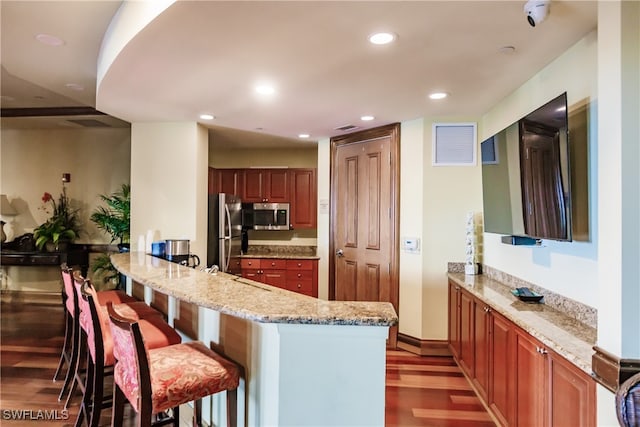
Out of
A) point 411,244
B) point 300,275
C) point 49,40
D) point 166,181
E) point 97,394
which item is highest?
point 49,40

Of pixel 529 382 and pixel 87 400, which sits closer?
pixel 529 382

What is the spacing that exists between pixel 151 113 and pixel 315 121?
1722 mm

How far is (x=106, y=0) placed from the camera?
7.93ft

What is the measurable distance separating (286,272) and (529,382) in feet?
12.1

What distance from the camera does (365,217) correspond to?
14.9 ft

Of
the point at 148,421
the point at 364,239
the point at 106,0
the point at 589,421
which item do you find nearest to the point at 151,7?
the point at 106,0

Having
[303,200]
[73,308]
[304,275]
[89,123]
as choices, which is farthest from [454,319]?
[89,123]

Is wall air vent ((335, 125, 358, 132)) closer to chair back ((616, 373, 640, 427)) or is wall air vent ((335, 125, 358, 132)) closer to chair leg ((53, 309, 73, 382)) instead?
chair leg ((53, 309, 73, 382))

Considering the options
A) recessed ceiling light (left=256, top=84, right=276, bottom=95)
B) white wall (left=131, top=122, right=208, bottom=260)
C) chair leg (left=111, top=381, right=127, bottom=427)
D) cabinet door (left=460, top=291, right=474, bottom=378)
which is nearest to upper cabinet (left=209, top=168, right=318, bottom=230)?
white wall (left=131, top=122, right=208, bottom=260)

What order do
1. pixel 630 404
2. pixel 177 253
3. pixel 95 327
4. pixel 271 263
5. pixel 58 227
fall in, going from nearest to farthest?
pixel 630 404 < pixel 95 327 < pixel 177 253 < pixel 271 263 < pixel 58 227

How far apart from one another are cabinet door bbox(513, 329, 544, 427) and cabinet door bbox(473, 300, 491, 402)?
1.63ft

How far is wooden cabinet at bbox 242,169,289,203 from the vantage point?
232 inches

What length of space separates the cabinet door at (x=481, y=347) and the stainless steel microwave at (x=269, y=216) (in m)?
3.43

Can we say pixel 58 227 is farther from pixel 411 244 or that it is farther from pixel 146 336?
pixel 411 244
